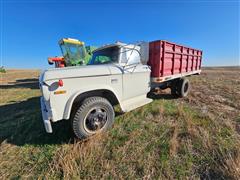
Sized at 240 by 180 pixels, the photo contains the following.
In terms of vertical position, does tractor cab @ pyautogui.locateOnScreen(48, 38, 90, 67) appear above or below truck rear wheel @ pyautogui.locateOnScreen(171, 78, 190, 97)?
above

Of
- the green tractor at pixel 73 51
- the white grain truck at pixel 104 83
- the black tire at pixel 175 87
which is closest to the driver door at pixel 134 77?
the white grain truck at pixel 104 83

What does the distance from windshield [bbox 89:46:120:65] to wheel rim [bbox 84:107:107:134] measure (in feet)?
5.06

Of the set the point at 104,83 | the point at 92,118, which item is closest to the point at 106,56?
the point at 104,83

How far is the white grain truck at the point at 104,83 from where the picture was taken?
2.34 m

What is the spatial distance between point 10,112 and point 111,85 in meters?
4.23

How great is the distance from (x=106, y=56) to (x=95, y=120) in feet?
6.55

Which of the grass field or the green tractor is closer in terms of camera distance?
the grass field

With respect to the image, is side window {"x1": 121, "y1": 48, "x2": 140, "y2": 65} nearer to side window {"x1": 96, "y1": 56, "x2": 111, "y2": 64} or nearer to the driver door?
the driver door

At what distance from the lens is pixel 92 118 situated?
2803 millimetres

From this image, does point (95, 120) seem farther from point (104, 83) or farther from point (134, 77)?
point (134, 77)

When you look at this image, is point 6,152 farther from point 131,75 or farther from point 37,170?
point 131,75

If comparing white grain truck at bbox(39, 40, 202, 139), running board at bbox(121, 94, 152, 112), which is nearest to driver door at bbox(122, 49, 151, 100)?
white grain truck at bbox(39, 40, 202, 139)

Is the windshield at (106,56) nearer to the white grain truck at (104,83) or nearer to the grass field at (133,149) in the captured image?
the white grain truck at (104,83)

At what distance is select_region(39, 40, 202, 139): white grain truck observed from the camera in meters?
2.34
